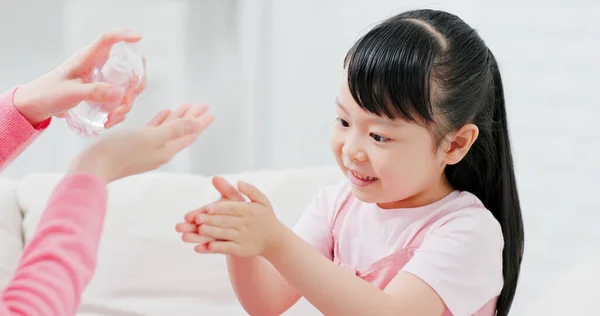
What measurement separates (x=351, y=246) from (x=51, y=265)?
1.73 feet

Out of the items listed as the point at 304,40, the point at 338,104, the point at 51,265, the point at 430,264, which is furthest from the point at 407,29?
the point at 304,40

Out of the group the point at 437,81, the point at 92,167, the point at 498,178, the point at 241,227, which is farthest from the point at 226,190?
the point at 498,178

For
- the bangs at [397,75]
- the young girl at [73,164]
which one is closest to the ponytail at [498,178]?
the bangs at [397,75]

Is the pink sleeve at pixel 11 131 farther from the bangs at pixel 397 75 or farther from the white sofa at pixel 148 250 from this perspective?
the white sofa at pixel 148 250

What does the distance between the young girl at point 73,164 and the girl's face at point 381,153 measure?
7.3 inches

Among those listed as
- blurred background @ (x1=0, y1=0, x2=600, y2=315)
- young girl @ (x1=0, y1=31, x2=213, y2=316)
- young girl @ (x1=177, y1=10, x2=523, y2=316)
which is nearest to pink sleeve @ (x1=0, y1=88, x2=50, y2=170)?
young girl @ (x1=0, y1=31, x2=213, y2=316)

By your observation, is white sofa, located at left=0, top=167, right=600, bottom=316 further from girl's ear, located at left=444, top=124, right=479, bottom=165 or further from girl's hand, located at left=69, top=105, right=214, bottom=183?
girl's hand, located at left=69, top=105, right=214, bottom=183

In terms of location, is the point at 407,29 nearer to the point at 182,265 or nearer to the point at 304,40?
the point at 182,265

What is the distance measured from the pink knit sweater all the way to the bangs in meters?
0.36

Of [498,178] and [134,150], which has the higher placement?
[134,150]

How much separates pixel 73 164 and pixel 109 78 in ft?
0.45

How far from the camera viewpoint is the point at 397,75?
0.98 m

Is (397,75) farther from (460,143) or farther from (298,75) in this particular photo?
A: (298,75)

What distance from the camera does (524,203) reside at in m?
1.67
